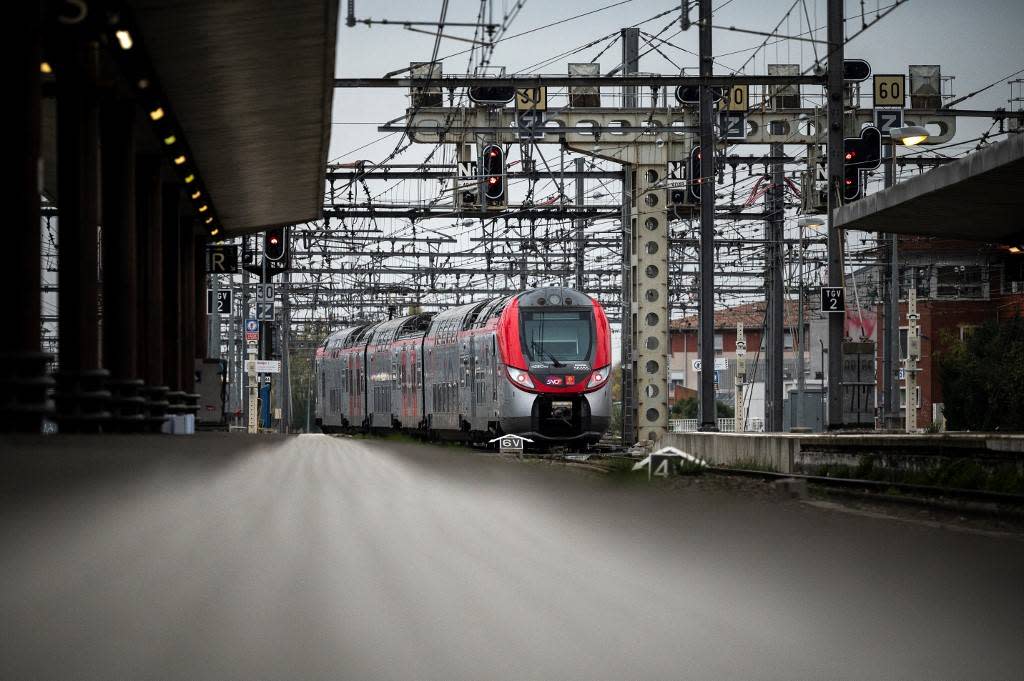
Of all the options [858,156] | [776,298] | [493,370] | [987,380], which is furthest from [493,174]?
[987,380]

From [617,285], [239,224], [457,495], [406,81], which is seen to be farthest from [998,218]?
[617,285]

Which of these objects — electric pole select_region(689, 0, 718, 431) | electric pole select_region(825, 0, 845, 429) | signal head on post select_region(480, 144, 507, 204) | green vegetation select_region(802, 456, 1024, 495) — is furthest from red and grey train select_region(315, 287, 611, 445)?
green vegetation select_region(802, 456, 1024, 495)

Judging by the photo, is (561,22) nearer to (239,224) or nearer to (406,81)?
(406,81)

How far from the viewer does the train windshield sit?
30.1 m

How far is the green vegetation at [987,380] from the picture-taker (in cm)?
4300

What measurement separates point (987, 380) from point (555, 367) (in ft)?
68.3

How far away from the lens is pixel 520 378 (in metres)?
29.8

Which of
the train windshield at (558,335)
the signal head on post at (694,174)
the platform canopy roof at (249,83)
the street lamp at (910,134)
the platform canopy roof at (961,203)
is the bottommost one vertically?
the train windshield at (558,335)

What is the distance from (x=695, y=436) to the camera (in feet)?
90.5

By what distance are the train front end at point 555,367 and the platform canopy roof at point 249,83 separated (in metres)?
6.65

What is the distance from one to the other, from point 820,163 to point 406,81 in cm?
1684

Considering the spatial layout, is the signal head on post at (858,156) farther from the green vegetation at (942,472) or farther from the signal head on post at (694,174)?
the green vegetation at (942,472)

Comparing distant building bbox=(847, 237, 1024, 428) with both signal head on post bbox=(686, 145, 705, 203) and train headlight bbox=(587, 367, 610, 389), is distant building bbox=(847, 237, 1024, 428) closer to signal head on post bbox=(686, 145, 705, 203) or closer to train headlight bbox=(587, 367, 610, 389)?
signal head on post bbox=(686, 145, 705, 203)

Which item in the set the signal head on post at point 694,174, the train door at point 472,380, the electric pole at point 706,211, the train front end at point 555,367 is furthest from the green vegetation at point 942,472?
the signal head on post at point 694,174
